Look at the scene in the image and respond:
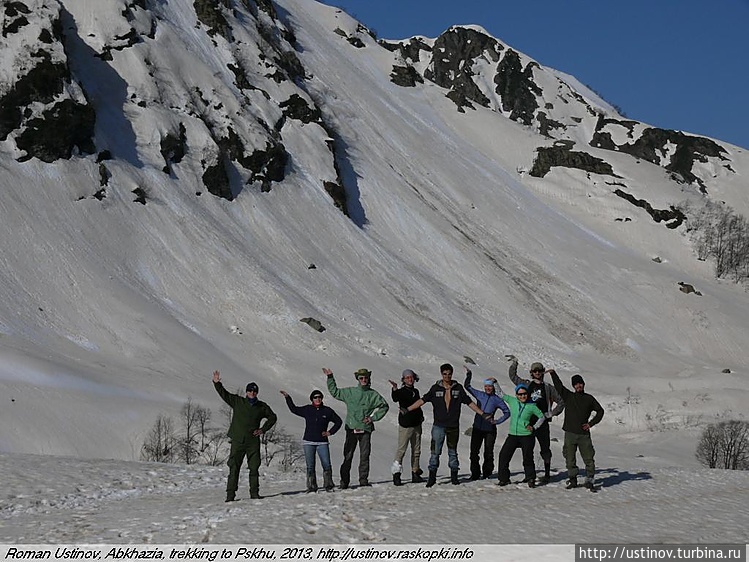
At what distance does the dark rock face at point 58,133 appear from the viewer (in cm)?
5525

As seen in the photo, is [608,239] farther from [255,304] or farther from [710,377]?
[255,304]

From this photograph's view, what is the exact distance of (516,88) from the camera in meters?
131

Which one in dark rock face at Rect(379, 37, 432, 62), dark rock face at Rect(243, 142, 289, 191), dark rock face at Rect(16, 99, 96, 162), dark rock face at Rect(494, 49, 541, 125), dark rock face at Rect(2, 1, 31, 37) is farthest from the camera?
dark rock face at Rect(379, 37, 432, 62)

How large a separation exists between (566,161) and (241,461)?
9364 cm

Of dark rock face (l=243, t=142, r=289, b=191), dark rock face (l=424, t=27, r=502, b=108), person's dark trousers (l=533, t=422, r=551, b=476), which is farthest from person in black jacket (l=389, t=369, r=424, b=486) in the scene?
dark rock face (l=424, t=27, r=502, b=108)

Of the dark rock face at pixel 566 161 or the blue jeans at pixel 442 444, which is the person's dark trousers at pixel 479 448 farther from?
the dark rock face at pixel 566 161

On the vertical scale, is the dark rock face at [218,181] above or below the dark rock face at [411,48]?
below

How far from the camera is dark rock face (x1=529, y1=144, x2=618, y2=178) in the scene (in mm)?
101363

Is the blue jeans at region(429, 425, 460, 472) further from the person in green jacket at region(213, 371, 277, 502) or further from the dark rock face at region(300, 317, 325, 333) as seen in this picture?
the dark rock face at region(300, 317, 325, 333)

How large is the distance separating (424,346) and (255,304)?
38.7ft

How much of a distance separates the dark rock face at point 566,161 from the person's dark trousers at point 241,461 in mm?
90028

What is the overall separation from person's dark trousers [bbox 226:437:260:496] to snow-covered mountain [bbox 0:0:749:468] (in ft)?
50.0

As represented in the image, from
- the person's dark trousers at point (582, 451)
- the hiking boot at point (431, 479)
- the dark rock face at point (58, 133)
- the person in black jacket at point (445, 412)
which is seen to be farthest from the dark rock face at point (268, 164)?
the person's dark trousers at point (582, 451)

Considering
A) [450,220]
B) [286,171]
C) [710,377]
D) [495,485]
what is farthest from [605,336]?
[495,485]
